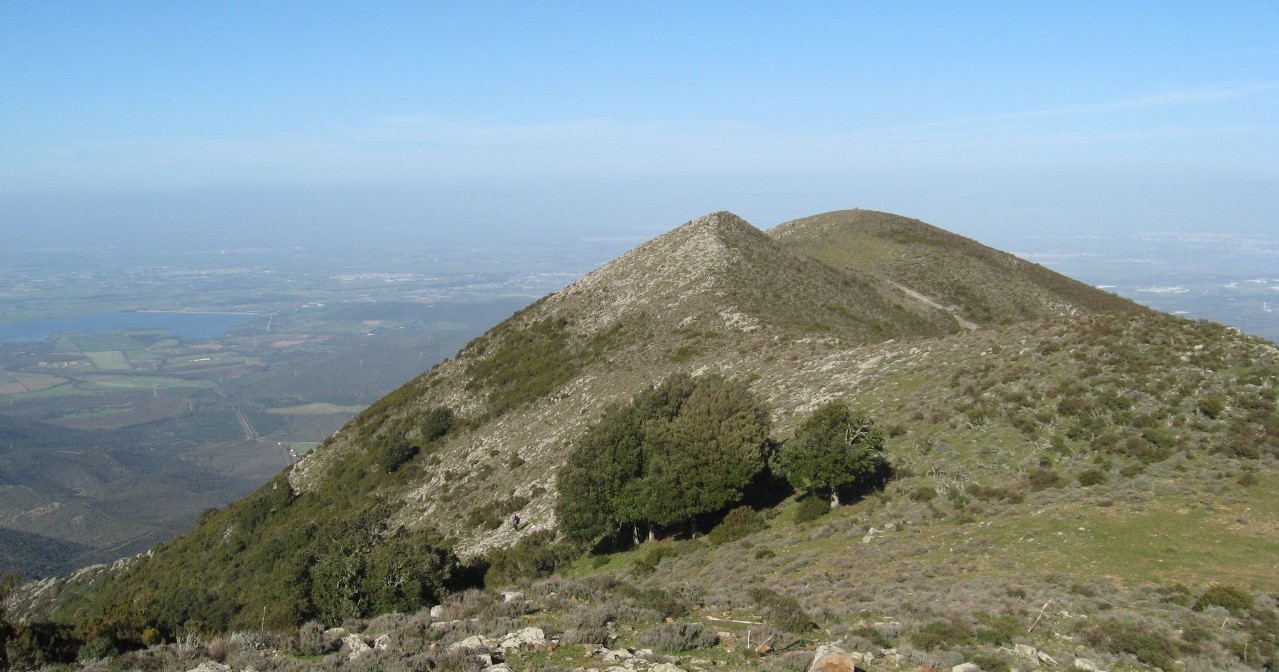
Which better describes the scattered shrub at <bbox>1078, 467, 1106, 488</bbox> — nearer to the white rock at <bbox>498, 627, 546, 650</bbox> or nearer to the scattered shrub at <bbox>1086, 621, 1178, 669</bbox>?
the scattered shrub at <bbox>1086, 621, 1178, 669</bbox>

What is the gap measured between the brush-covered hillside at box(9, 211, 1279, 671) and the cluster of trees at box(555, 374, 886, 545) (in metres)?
0.14

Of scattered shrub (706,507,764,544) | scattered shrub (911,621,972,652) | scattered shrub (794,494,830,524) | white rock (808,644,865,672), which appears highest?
white rock (808,644,865,672)

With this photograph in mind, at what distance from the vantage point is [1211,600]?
46.5ft

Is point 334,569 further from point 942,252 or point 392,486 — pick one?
point 942,252

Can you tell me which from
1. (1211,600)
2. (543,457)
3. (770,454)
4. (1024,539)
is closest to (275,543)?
(543,457)

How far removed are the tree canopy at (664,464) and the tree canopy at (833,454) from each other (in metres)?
1.29

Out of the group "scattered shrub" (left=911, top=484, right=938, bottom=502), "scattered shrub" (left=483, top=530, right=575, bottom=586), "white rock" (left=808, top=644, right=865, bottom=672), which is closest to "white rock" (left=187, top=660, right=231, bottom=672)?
"white rock" (left=808, top=644, right=865, bottom=672)

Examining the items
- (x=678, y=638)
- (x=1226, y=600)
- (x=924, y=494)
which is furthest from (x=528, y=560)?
(x=1226, y=600)

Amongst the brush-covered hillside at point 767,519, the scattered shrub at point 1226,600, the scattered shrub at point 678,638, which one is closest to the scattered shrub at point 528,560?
the brush-covered hillside at point 767,519

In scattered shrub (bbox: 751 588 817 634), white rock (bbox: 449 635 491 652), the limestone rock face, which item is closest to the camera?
the limestone rock face

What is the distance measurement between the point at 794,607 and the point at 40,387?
248m

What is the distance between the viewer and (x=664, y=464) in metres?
24.7

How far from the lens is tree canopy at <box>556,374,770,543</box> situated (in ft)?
78.9

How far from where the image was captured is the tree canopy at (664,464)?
78.9 feet
